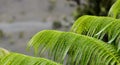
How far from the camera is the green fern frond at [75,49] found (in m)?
1.65

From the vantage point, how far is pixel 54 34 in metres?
1.73

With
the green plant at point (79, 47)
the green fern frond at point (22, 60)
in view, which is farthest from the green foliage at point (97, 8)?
the green fern frond at point (22, 60)

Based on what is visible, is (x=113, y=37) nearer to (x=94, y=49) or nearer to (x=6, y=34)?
(x=94, y=49)

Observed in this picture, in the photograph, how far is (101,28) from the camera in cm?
184

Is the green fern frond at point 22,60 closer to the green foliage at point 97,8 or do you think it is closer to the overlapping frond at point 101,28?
the overlapping frond at point 101,28

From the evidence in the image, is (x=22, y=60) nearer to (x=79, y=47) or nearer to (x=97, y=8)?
(x=79, y=47)

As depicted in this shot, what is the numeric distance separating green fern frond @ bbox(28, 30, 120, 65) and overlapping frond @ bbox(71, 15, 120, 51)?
70mm

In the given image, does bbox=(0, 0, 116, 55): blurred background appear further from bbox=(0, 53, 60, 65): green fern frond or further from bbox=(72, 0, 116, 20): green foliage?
bbox=(0, 53, 60, 65): green fern frond

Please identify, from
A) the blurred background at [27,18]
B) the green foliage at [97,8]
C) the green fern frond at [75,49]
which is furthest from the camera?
the blurred background at [27,18]

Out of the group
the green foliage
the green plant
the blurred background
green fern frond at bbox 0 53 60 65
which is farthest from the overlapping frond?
the blurred background

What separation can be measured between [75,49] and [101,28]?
0.75 feet

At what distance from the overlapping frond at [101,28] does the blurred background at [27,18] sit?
705cm

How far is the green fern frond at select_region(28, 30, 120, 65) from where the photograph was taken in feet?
5.43

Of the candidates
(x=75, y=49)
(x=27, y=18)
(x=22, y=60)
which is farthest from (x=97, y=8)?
(x=27, y=18)
